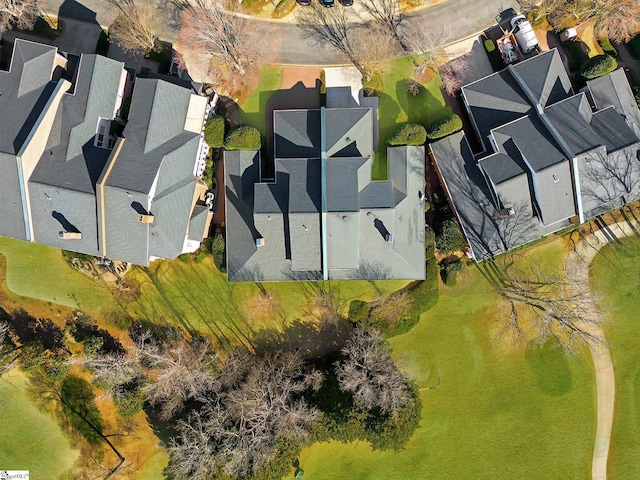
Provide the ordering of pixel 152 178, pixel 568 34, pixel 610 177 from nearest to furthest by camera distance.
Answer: pixel 152 178
pixel 610 177
pixel 568 34

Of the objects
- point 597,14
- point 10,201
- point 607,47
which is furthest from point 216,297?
point 607,47

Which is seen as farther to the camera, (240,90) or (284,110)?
(240,90)

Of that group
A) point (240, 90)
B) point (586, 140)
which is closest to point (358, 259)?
point (240, 90)

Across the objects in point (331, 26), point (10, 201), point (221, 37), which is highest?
point (331, 26)

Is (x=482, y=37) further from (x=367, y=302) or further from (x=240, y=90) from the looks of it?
(x=367, y=302)

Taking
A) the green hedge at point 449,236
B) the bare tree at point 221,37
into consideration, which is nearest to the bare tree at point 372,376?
the green hedge at point 449,236

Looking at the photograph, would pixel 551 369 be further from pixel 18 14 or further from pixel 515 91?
pixel 18 14

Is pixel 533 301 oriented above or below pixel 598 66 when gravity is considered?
below
